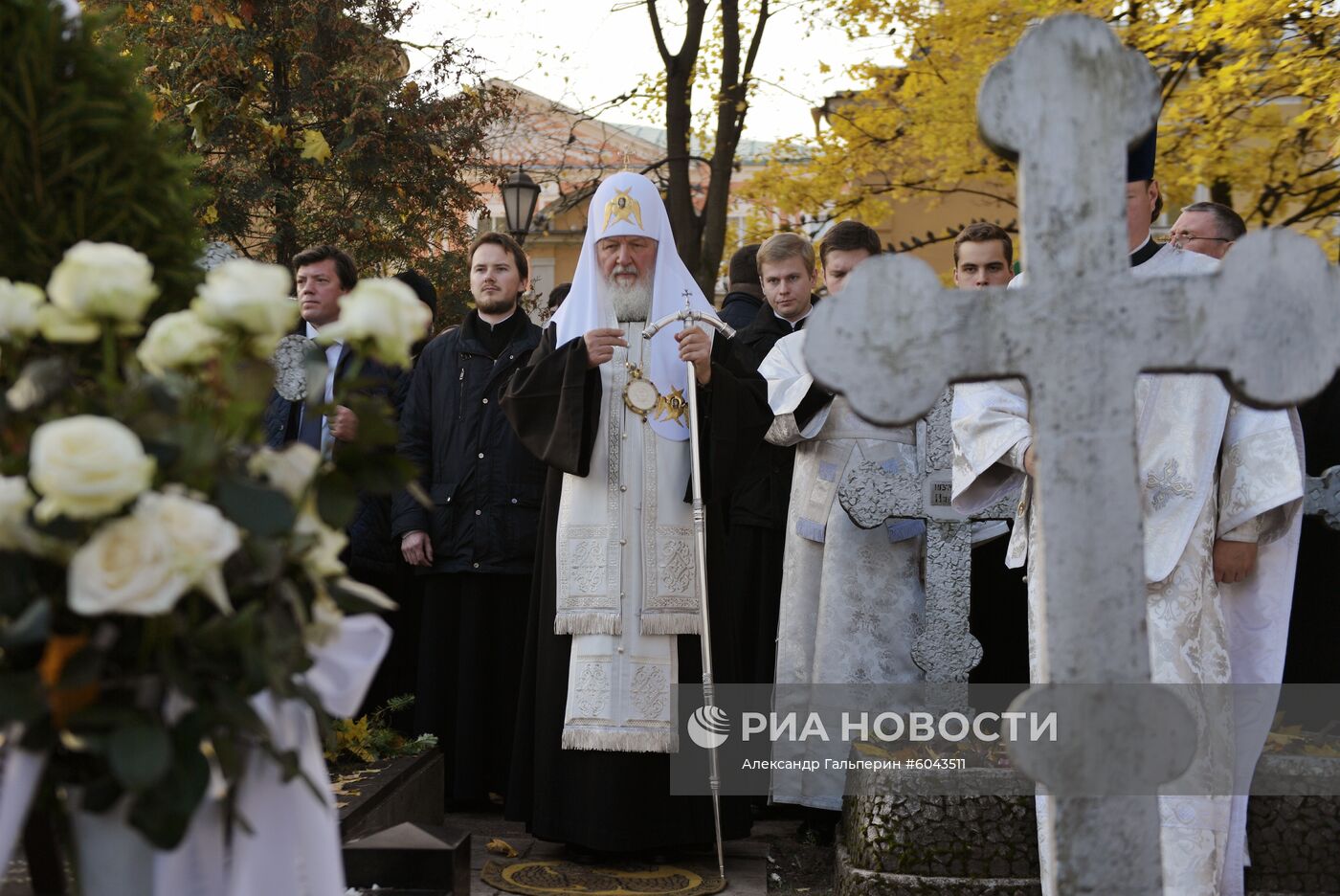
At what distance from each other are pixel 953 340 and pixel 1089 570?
1.41 feet

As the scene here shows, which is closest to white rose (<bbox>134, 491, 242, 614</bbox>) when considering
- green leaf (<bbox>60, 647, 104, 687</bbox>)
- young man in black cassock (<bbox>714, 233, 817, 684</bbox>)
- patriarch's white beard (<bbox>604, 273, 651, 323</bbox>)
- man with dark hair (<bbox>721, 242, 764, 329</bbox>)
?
green leaf (<bbox>60, 647, 104, 687</bbox>)

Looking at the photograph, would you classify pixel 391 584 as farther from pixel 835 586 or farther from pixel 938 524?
pixel 938 524

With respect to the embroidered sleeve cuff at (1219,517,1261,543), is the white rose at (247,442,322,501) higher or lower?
lower

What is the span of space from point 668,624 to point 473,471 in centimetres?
154

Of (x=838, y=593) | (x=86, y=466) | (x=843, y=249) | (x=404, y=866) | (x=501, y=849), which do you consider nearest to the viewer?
(x=86, y=466)

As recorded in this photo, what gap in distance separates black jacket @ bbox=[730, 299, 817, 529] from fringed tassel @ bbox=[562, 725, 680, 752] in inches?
70.9

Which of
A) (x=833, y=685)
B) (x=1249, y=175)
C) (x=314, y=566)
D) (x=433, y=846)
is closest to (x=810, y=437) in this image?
(x=833, y=685)

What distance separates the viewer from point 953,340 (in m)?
→ 2.61

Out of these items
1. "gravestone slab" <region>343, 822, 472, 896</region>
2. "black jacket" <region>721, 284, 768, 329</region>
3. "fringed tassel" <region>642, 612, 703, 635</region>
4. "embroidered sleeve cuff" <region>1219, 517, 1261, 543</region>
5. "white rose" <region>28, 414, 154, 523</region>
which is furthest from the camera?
"black jacket" <region>721, 284, 768, 329</region>

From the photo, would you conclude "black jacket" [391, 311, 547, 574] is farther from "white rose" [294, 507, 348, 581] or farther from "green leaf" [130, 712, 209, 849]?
"green leaf" [130, 712, 209, 849]

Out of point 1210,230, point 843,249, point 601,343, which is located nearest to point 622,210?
point 601,343

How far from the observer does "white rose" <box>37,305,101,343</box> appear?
220 centimetres

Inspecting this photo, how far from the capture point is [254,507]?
213 centimetres

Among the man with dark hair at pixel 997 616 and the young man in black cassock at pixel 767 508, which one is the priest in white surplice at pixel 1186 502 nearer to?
the man with dark hair at pixel 997 616
